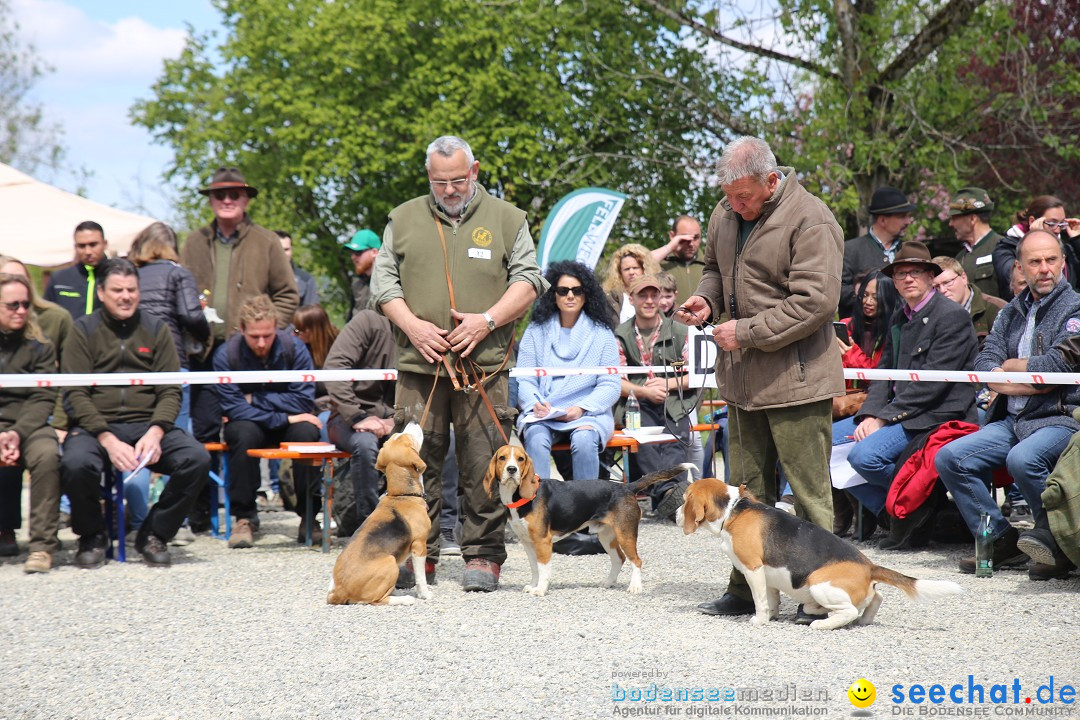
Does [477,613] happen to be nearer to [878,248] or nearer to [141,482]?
[141,482]

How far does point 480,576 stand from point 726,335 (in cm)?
205

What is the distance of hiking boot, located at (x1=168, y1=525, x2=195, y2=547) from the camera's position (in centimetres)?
812

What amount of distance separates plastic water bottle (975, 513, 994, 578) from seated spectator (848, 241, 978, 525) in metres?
0.80

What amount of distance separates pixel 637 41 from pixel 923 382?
1223 centimetres

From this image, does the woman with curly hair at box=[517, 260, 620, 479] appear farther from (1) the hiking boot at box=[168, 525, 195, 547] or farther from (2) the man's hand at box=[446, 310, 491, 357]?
(1) the hiking boot at box=[168, 525, 195, 547]

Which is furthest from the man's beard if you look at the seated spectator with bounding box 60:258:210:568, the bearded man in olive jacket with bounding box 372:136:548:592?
the seated spectator with bounding box 60:258:210:568

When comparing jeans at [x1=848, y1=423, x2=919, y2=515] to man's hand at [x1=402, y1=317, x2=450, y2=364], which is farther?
jeans at [x1=848, y1=423, x2=919, y2=515]

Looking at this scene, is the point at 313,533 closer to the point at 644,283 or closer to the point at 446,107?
the point at 644,283

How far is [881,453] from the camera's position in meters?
7.00

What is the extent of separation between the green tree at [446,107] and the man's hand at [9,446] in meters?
11.0

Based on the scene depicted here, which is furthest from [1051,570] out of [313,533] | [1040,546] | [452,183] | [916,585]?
[313,533]

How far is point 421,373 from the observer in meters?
5.97

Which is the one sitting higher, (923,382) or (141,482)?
(923,382)

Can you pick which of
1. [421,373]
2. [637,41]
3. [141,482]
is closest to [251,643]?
[421,373]
